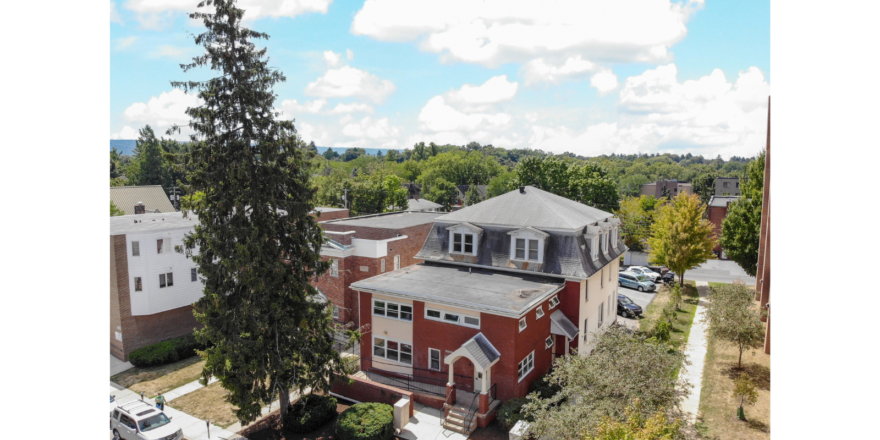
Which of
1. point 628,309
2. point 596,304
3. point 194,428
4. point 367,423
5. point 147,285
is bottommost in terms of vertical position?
point 194,428

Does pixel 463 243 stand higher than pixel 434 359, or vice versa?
pixel 463 243

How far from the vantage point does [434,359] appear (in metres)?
21.5

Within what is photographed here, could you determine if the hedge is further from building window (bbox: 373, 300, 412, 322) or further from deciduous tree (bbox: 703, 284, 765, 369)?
deciduous tree (bbox: 703, 284, 765, 369)

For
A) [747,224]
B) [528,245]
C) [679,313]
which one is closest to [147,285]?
[528,245]

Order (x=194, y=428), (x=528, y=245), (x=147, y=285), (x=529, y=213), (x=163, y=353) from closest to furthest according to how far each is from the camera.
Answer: (x=194, y=428) → (x=528, y=245) → (x=529, y=213) → (x=163, y=353) → (x=147, y=285)

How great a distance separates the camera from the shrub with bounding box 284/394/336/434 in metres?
18.2

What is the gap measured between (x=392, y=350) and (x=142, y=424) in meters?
9.97

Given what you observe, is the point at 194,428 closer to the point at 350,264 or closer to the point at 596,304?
the point at 350,264

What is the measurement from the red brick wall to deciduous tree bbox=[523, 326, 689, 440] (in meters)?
6.35
